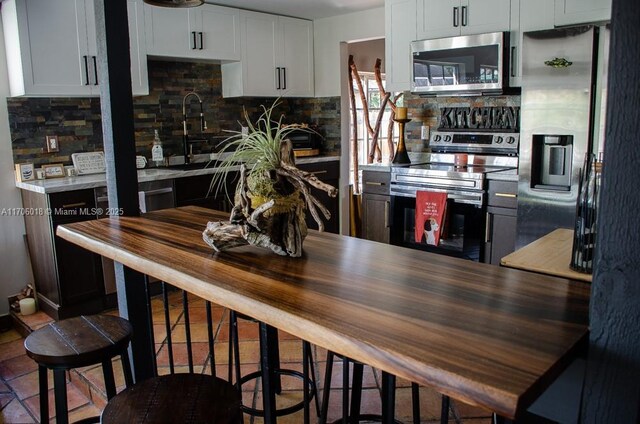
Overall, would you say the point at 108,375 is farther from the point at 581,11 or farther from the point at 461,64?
the point at 581,11

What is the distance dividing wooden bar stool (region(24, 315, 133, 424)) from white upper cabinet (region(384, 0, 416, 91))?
3.52 meters

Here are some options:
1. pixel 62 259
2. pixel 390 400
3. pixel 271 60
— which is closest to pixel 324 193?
pixel 271 60

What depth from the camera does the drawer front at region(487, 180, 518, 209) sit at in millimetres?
3965

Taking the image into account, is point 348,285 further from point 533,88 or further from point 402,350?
point 533,88

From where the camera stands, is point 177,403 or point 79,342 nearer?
point 177,403

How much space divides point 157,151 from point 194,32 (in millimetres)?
1071

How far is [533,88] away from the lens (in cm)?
374

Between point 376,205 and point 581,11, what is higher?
point 581,11

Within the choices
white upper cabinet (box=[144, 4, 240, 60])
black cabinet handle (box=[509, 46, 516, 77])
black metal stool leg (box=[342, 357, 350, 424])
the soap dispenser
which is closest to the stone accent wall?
black cabinet handle (box=[509, 46, 516, 77])

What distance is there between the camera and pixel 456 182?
4.22 m

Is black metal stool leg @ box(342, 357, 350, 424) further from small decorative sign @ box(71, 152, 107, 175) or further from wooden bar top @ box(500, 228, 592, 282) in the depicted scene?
small decorative sign @ box(71, 152, 107, 175)

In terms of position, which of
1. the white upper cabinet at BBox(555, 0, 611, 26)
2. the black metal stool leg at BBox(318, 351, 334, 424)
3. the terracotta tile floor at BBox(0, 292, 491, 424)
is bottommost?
the terracotta tile floor at BBox(0, 292, 491, 424)

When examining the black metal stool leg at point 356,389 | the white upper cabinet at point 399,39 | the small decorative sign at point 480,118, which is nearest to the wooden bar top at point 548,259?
the black metal stool leg at point 356,389

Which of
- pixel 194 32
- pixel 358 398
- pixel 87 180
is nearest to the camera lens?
pixel 358 398
